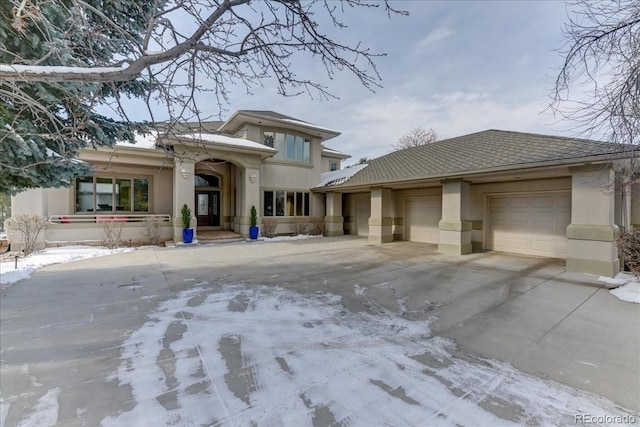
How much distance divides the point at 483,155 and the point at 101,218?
15949 mm

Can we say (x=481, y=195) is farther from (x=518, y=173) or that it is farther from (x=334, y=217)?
(x=334, y=217)

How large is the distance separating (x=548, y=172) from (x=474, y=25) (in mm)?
4999

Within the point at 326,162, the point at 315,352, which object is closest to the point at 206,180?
the point at 326,162

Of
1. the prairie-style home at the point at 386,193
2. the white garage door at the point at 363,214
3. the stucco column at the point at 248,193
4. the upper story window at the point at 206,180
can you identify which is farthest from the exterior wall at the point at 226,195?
the white garage door at the point at 363,214

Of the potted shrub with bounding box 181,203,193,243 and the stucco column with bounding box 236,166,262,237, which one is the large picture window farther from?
the stucco column with bounding box 236,166,262,237

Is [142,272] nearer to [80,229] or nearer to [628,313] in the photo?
[80,229]

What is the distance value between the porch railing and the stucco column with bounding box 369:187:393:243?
33.1 feet

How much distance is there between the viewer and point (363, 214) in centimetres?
1697

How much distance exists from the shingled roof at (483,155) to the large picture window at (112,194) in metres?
10.4

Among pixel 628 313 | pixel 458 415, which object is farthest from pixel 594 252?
pixel 458 415

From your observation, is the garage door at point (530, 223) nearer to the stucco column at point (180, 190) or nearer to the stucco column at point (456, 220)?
the stucco column at point (456, 220)

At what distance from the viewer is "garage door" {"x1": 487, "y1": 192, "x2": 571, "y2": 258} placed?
9.21 m

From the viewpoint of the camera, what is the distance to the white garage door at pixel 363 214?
16.6 metres

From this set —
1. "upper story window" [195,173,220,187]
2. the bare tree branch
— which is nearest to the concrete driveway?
"upper story window" [195,173,220,187]
